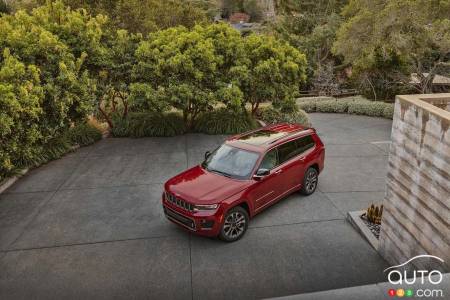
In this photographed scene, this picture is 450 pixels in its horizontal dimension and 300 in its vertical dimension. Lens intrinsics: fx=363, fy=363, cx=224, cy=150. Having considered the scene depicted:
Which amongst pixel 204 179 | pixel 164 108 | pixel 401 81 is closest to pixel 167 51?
pixel 164 108

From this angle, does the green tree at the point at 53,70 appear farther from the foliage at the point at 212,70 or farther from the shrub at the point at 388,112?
the shrub at the point at 388,112

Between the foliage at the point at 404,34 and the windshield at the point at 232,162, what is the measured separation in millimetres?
12472

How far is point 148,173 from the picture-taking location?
11.4m

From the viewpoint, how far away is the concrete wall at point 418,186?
5.29 m

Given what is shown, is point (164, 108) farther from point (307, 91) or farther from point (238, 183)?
point (307, 91)

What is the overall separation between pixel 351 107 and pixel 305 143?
1214 cm

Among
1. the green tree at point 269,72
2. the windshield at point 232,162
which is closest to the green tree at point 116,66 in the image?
the green tree at point 269,72

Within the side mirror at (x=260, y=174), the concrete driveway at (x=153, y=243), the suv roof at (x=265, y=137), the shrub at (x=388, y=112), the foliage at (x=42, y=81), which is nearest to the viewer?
the concrete driveway at (x=153, y=243)

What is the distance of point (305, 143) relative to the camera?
30.7 ft

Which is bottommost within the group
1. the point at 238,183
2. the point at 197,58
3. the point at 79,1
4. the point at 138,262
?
the point at 138,262

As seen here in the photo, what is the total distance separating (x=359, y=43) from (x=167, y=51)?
1026cm

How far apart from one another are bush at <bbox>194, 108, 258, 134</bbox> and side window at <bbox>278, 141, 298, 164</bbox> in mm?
6527

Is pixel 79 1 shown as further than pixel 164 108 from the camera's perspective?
Yes

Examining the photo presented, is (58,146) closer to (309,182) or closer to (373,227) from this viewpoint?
(309,182)
